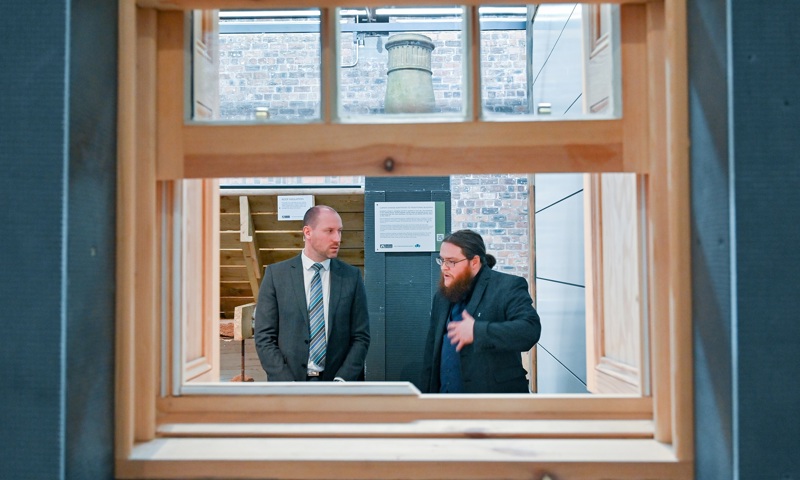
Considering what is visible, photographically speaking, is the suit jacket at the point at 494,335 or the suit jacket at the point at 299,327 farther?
the suit jacket at the point at 299,327

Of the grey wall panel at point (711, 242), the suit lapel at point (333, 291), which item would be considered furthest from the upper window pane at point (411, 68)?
the suit lapel at point (333, 291)

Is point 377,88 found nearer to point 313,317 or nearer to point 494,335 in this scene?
point 494,335

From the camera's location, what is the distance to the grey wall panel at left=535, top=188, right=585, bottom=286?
9.95 ft

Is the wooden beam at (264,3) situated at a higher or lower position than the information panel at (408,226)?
higher

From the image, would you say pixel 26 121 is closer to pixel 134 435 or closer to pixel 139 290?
pixel 139 290

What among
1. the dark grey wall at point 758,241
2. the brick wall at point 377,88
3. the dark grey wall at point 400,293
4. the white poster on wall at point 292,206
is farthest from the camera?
the white poster on wall at point 292,206

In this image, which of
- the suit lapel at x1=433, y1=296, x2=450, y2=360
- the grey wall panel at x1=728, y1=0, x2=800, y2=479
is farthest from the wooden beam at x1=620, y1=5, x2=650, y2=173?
the suit lapel at x1=433, y1=296, x2=450, y2=360

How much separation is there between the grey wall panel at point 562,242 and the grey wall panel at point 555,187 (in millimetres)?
34

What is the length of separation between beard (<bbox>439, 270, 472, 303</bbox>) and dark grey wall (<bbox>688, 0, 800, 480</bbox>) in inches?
76.2

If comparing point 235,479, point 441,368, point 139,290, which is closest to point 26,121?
point 139,290

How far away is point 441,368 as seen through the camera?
10.3 ft

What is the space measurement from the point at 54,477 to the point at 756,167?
1.38m

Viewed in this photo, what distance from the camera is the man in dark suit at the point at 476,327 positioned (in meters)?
2.89

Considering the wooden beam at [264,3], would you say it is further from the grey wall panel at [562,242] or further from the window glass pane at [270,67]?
the grey wall panel at [562,242]
